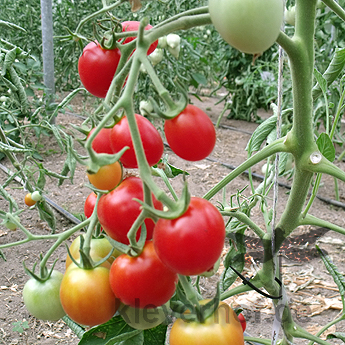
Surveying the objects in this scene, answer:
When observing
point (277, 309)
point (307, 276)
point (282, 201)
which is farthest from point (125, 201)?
point (282, 201)

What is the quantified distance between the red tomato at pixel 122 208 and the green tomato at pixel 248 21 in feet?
0.48

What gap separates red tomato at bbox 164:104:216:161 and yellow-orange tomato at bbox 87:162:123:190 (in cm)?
5

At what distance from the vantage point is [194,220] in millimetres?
288

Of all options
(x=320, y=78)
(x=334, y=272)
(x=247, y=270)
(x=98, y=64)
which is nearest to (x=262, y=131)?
(x=320, y=78)

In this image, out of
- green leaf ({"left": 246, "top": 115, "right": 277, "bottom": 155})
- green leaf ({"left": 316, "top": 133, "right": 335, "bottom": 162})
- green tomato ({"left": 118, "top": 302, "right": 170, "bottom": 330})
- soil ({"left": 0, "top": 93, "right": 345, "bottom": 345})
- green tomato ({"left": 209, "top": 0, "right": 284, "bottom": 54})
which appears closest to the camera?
green tomato ({"left": 209, "top": 0, "right": 284, "bottom": 54})

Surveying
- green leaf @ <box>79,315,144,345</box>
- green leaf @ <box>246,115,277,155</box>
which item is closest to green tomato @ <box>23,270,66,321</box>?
green leaf @ <box>79,315,144,345</box>

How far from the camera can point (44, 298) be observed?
41cm

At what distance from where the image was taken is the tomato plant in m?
0.36

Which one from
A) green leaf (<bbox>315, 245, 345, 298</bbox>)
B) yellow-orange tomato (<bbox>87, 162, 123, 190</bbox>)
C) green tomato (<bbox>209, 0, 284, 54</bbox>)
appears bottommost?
green leaf (<bbox>315, 245, 345, 298</bbox>)

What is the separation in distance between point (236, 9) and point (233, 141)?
2.83 m

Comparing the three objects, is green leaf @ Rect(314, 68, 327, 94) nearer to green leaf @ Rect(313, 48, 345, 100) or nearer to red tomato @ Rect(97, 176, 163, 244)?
green leaf @ Rect(313, 48, 345, 100)

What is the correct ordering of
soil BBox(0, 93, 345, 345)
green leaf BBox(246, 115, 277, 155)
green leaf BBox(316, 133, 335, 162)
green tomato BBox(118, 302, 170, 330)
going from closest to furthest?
1. green tomato BBox(118, 302, 170, 330)
2. green leaf BBox(316, 133, 335, 162)
3. green leaf BBox(246, 115, 277, 155)
4. soil BBox(0, 93, 345, 345)

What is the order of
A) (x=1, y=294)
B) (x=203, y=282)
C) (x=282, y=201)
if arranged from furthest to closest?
(x=282, y=201)
(x=203, y=282)
(x=1, y=294)

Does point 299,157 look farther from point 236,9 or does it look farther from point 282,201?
point 282,201
